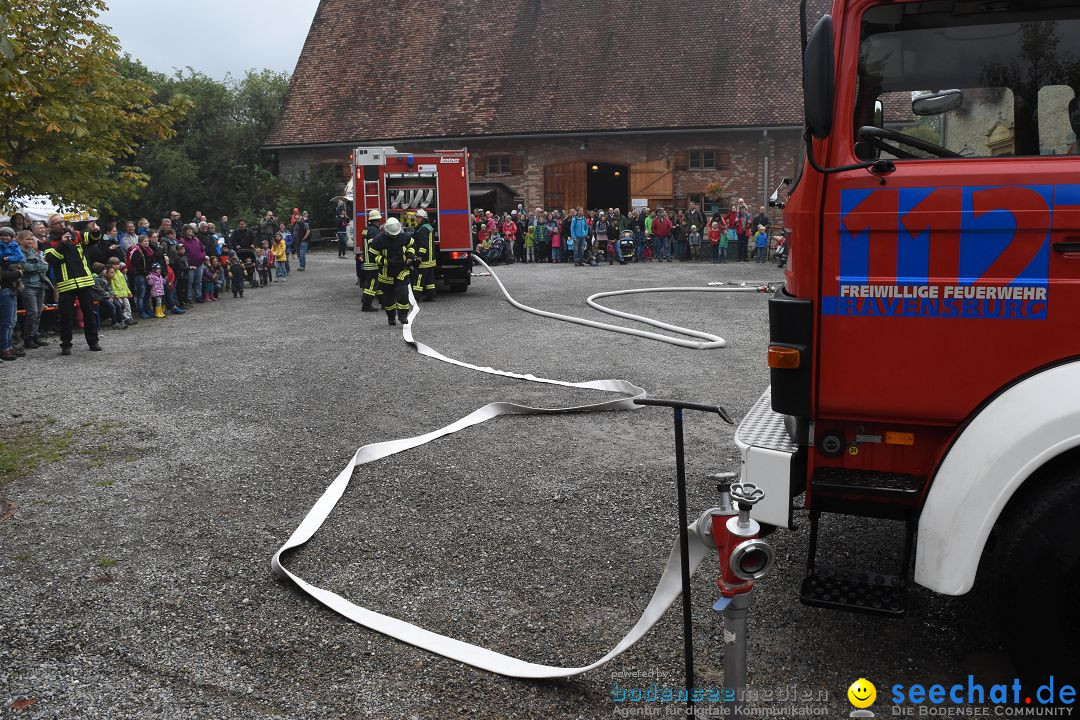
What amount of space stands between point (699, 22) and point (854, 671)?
3452cm

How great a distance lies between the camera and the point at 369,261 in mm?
15977

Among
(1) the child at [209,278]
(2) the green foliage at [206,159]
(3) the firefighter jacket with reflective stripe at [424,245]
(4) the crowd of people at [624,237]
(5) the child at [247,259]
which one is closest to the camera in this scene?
(3) the firefighter jacket with reflective stripe at [424,245]

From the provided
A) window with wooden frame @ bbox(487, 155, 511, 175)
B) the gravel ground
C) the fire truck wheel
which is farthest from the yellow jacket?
the fire truck wheel

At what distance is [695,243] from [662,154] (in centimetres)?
663

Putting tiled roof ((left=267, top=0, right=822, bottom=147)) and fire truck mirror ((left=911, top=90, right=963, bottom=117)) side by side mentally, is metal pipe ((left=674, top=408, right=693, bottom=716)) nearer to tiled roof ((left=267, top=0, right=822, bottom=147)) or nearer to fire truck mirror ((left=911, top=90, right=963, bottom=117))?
fire truck mirror ((left=911, top=90, right=963, bottom=117))

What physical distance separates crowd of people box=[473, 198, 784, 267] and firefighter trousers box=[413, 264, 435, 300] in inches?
365

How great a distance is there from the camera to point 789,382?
3.52 meters

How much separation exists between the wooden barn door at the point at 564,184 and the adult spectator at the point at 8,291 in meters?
24.2

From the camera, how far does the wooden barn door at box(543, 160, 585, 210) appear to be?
34.3m

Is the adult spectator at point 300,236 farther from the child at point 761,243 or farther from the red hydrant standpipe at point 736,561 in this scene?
the red hydrant standpipe at point 736,561

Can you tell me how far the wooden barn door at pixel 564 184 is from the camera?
34344 mm

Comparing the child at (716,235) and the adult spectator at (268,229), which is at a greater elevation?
the adult spectator at (268,229)

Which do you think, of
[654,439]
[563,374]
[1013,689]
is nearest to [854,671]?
[1013,689]

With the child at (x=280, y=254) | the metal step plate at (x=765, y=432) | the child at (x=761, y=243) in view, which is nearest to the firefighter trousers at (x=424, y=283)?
the child at (x=280, y=254)
